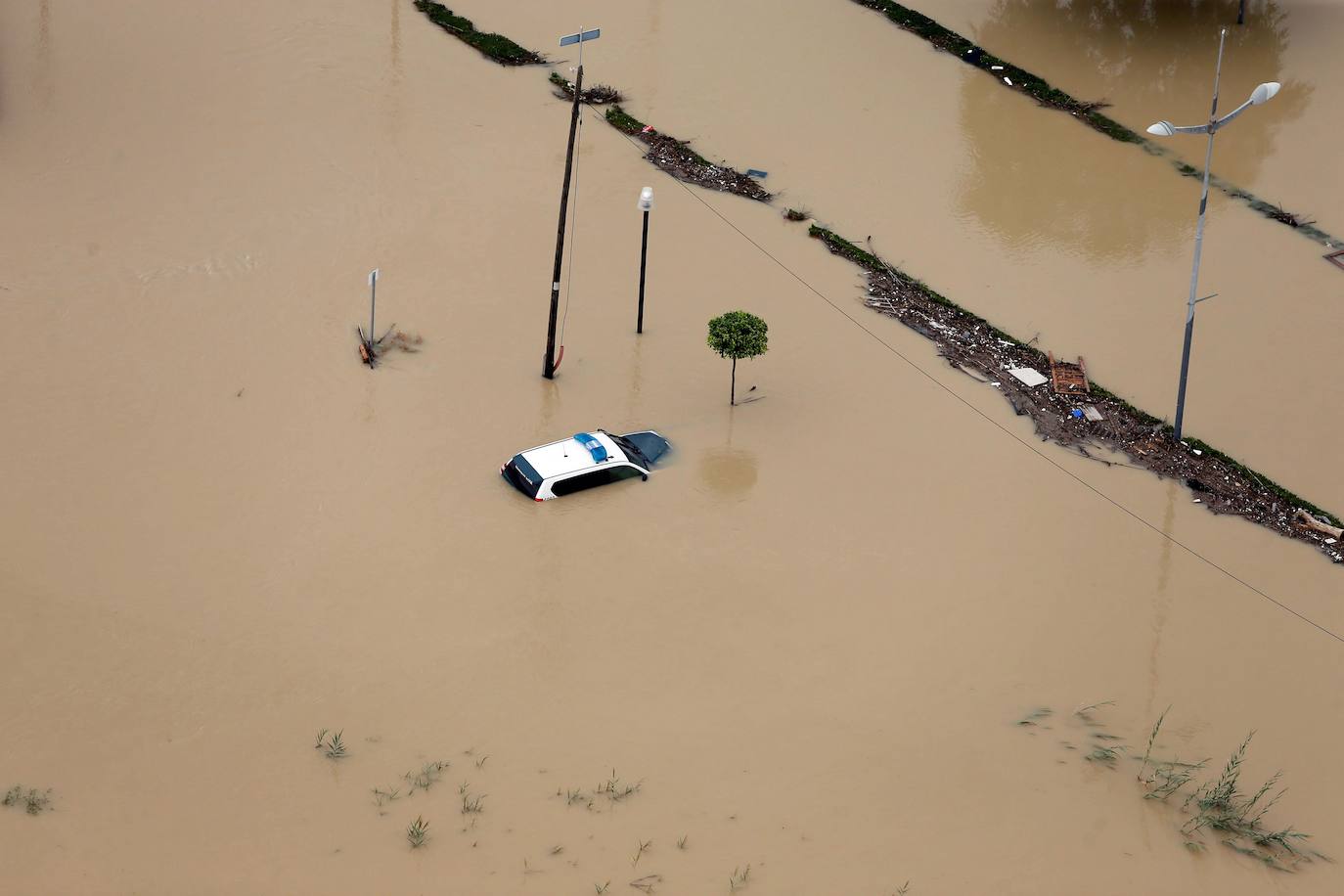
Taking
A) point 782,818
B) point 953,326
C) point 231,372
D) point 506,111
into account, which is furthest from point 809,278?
point 782,818

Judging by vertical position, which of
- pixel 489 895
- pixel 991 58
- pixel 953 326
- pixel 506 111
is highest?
pixel 991 58

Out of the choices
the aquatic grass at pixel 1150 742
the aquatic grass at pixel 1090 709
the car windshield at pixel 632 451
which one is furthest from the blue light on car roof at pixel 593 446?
the aquatic grass at pixel 1150 742

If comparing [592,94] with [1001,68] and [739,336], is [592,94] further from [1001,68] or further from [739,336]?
[739,336]

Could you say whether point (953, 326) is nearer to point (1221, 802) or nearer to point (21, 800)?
point (1221, 802)

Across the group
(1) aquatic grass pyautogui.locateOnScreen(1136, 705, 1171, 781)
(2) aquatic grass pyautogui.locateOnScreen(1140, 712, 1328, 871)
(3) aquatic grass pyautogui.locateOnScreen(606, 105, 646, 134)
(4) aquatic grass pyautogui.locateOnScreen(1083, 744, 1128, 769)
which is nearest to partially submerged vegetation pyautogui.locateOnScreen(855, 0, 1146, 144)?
(3) aquatic grass pyautogui.locateOnScreen(606, 105, 646, 134)

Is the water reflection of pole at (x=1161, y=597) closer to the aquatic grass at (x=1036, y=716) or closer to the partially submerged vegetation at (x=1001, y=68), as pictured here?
the aquatic grass at (x=1036, y=716)

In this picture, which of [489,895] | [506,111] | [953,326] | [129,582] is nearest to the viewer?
[489,895]

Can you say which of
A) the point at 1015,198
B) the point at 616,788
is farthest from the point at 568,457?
the point at 1015,198
